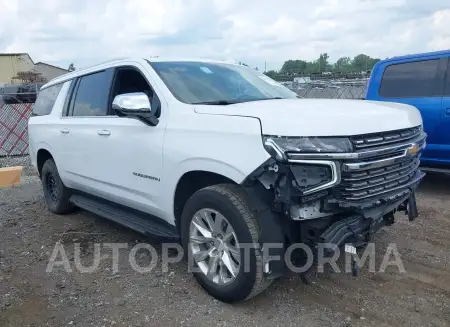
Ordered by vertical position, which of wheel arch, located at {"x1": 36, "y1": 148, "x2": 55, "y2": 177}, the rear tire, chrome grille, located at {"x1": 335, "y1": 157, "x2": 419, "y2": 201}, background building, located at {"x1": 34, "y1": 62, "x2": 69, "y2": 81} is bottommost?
the rear tire

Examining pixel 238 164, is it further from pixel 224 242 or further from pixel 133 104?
pixel 133 104

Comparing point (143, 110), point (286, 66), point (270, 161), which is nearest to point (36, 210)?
point (143, 110)

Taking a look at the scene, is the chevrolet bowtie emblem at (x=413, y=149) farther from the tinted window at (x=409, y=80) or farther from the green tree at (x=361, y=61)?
the green tree at (x=361, y=61)

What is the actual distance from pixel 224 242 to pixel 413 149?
1.61 m

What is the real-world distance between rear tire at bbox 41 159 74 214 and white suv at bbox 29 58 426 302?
1.21 metres

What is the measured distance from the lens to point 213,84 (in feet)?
13.8

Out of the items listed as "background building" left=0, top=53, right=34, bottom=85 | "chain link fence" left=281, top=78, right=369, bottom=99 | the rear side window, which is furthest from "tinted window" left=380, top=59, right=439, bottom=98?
"background building" left=0, top=53, right=34, bottom=85

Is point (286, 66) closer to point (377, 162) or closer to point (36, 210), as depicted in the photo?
point (36, 210)

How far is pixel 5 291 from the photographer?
154 inches

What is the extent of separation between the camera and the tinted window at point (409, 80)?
6637 mm

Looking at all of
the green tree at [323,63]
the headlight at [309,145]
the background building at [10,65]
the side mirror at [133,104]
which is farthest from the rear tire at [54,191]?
the background building at [10,65]

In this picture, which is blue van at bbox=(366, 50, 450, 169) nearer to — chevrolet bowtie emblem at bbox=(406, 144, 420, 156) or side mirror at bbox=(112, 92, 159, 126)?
chevrolet bowtie emblem at bbox=(406, 144, 420, 156)

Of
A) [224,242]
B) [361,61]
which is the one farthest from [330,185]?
[361,61]

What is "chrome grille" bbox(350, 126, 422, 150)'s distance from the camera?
301cm
